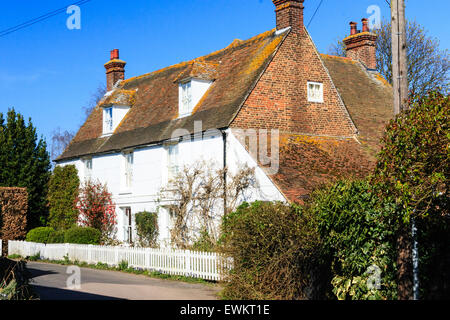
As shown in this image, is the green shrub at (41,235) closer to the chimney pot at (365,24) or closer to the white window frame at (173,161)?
the white window frame at (173,161)

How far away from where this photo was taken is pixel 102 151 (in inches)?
1058

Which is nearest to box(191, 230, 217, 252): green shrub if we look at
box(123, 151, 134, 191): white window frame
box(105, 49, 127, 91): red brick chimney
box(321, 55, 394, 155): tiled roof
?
box(123, 151, 134, 191): white window frame

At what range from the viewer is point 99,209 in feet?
86.9

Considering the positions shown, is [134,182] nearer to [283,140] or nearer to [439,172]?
[283,140]

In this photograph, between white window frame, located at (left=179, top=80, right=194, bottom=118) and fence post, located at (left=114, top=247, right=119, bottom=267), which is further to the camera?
white window frame, located at (left=179, top=80, right=194, bottom=118)

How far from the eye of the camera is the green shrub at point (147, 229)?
2345cm

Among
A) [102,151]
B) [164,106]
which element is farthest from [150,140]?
[102,151]

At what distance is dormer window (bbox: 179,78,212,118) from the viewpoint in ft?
77.0

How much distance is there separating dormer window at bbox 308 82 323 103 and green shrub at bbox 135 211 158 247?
827 cm

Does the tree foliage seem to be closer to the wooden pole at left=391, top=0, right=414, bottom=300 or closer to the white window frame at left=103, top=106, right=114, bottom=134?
the wooden pole at left=391, top=0, right=414, bottom=300

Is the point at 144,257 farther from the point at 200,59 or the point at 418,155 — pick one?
the point at 418,155

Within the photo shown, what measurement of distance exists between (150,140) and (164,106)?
8.13 feet

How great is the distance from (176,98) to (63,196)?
8.92 meters

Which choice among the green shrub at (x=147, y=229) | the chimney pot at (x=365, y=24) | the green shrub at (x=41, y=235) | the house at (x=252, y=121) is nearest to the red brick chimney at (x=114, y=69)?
the house at (x=252, y=121)
